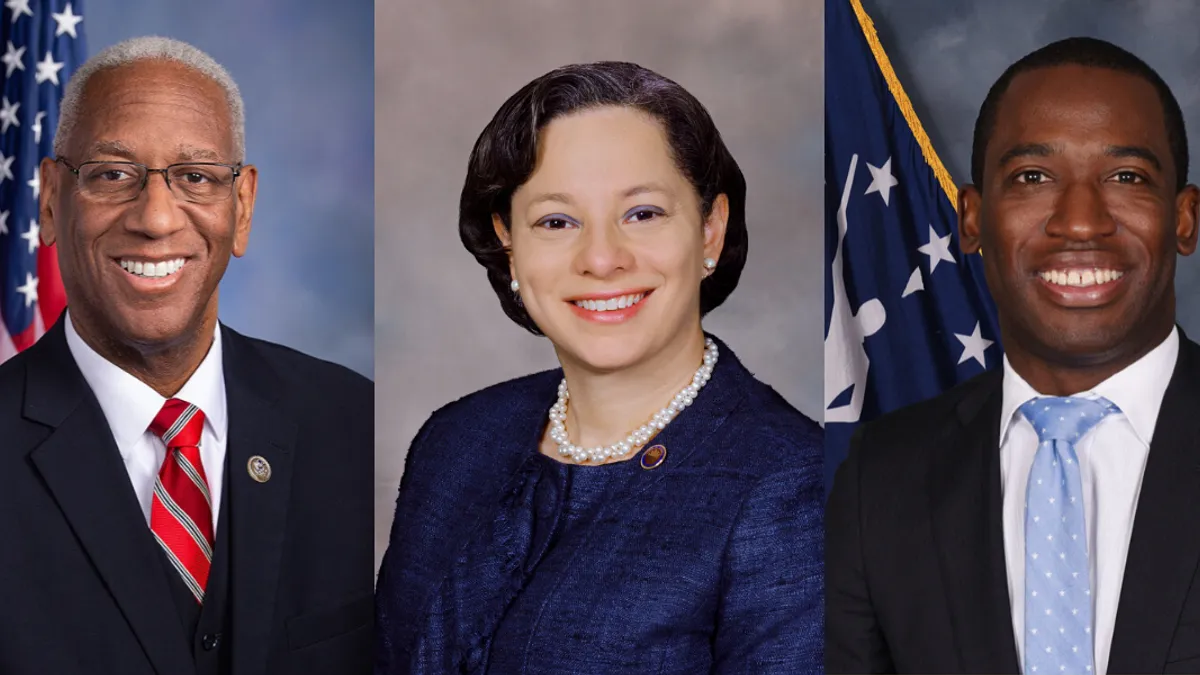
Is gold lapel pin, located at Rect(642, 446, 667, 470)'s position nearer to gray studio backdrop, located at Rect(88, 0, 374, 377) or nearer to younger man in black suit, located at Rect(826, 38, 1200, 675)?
younger man in black suit, located at Rect(826, 38, 1200, 675)

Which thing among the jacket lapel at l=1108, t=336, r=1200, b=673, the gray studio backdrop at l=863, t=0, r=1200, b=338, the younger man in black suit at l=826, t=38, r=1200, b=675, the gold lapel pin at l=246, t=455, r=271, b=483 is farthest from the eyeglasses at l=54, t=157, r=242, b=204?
the jacket lapel at l=1108, t=336, r=1200, b=673

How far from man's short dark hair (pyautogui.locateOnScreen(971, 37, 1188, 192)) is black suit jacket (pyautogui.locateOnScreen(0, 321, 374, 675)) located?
5.54 feet

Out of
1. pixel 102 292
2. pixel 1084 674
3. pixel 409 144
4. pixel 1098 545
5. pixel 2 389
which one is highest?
pixel 409 144

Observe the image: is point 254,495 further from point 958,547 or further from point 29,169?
point 958,547

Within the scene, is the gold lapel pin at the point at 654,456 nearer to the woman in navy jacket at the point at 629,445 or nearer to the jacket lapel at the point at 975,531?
the woman in navy jacket at the point at 629,445

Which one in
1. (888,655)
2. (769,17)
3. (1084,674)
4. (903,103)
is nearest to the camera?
(1084,674)

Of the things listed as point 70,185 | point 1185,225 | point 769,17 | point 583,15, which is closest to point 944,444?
point 1185,225

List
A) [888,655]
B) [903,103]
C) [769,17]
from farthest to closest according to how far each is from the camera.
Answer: [769,17], [903,103], [888,655]

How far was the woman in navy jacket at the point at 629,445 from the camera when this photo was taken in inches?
120

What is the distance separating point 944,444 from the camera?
9.78ft

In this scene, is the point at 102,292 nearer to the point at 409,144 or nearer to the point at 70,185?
the point at 70,185

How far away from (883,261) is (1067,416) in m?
0.57

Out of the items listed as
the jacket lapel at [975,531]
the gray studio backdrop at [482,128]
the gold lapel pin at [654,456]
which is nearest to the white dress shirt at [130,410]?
the gray studio backdrop at [482,128]

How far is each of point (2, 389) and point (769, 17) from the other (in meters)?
2.06
